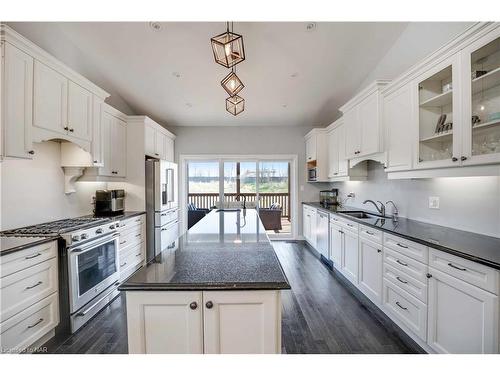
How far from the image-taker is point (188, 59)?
3.22 meters

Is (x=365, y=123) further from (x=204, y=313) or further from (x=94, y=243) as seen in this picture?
(x=94, y=243)

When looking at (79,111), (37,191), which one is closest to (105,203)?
(37,191)

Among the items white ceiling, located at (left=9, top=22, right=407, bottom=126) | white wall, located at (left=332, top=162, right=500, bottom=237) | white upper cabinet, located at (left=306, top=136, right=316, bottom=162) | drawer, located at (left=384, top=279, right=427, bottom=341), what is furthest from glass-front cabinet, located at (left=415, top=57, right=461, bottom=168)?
white upper cabinet, located at (left=306, top=136, right=316, bottom=162)

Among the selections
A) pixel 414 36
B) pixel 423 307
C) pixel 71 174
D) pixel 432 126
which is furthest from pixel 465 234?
pixel 71 174

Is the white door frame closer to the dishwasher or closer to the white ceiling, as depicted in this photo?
the white ceiling

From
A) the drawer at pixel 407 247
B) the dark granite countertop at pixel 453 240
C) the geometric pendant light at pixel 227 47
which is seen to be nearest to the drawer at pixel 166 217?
the geometric pendant light at pixel 227 47

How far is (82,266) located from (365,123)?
361 centimetres

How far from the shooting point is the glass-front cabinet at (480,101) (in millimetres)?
1591

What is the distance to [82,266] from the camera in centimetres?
217

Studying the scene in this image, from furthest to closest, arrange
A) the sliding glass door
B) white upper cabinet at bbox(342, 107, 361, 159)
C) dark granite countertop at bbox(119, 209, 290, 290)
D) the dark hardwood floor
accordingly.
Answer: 1. the sliding glass door
2. white upper cabinet at bbox(342, 107, 361, 159)
3. the dark hardwood floor
4. dark granite countertop at bbox(119, 209, 290, 290)

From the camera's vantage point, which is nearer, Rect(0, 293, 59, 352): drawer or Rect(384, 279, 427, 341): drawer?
Rect(0, 293, 59, 352): drawer

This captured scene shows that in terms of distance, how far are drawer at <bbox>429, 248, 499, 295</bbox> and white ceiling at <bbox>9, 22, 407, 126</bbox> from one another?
2.71m

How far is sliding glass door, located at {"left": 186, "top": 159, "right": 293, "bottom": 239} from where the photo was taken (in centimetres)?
542

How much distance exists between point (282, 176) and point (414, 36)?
3.45m
